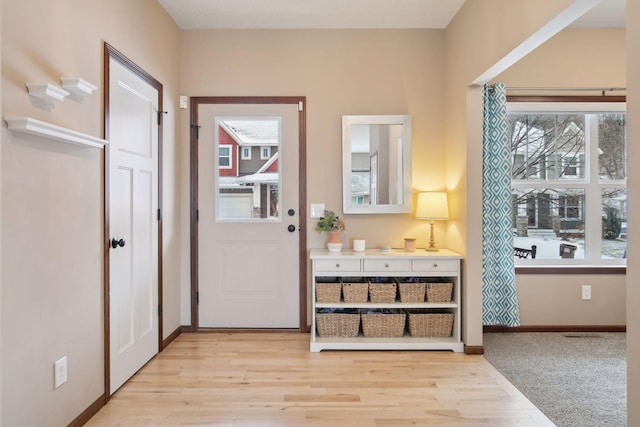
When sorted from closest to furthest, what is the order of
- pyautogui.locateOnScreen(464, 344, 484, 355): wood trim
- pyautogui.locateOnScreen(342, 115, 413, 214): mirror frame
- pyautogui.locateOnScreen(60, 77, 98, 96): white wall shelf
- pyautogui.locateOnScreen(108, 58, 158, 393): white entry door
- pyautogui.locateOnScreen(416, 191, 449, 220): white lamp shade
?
1. pyautogui.locateOnScreen(60, 77, 98, 96): white wall shelf
2. pyautogui.locateOnScreen(108, 58, 158, 393): white entry door
3. pyautogui.locateOnScreen(464, 344, 484, 355): wood trim
4. pyautogui.locateOnScreen(416, 191, 449, 220): white lamp shade
5. pyautogui.locateOnScreen(342, 115, 413, 214): mirror frame

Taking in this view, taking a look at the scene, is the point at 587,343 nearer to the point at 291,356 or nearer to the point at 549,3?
the point at 291,356

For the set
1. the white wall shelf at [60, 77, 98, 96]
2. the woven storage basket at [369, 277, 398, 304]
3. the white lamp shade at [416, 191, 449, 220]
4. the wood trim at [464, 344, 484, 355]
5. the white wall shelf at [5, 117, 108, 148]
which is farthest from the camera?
the white lamp shade at [416, 191, 449, 220]

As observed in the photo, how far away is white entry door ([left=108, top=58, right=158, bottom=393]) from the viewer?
245 centimetres

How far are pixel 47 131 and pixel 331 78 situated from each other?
2463mm

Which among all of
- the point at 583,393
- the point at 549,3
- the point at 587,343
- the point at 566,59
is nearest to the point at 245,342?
the point at 583,393

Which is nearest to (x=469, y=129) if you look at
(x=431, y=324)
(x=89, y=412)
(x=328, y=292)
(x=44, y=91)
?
(x=431, y=324)

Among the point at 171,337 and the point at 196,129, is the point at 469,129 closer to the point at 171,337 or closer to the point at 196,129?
the point at 196,129

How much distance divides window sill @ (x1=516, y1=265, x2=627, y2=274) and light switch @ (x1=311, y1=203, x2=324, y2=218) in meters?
1.87

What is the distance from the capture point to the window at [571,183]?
3.72 metres

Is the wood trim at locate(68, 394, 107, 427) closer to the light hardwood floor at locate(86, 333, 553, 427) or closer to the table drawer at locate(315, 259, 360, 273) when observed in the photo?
the light hardwood floor at locate(86, 333, 553, 427)

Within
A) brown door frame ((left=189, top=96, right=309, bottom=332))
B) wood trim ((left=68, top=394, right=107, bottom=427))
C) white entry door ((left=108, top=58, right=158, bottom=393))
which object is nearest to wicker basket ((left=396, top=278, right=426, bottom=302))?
brown door frame ((left=189, top=96, right=309, bottom=332))

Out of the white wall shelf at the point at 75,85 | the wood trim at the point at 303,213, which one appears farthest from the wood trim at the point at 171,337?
the white wall shelf at the point at 75,85

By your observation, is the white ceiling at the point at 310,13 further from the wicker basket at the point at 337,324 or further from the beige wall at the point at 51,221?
the wicker basket at the point at 337,324

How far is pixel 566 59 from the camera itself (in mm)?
3605
